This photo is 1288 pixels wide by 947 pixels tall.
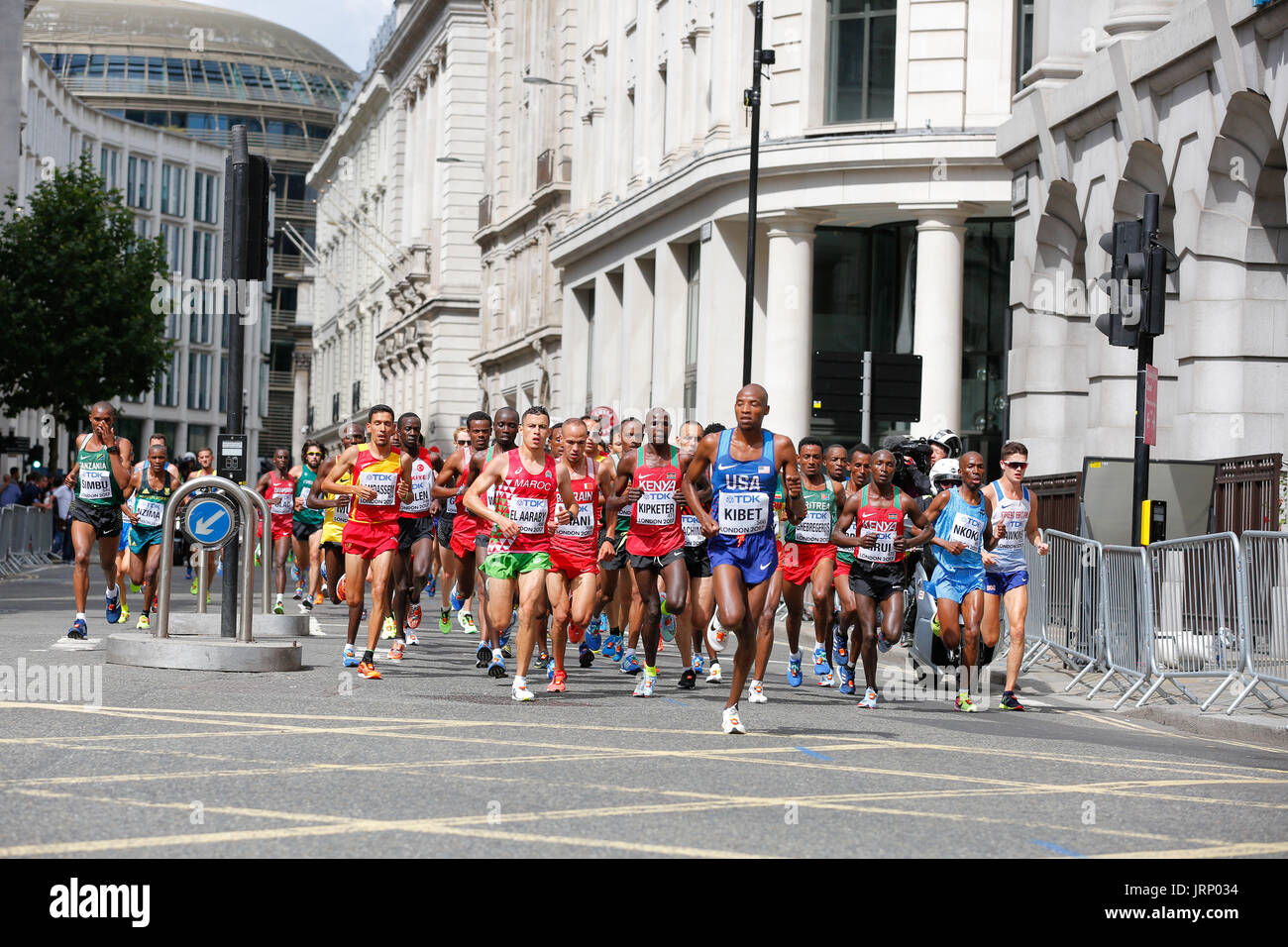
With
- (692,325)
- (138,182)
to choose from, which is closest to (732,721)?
(692,325)

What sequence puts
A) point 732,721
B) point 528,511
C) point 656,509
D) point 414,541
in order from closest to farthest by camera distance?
point 732,721 → point 528,511 → point 656,509 → point 414,541

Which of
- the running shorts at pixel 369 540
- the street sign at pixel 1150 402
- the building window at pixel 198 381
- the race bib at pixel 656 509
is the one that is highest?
the building window at pixel 198 381

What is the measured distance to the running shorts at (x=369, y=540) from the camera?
607 inches

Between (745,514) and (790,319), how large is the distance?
2513 cm

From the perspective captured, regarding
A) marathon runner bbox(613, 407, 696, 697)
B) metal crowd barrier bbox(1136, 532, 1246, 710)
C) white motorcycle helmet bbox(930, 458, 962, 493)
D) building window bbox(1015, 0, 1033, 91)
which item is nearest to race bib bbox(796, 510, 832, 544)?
marathon runner bbox(613, 407, 696, 697)

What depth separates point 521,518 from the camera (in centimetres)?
1420

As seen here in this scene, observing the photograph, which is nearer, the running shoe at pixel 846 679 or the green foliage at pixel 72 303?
the running shoe at pixel 846 679

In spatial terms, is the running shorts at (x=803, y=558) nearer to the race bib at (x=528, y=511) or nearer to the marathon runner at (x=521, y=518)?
the marathon runner at (x=521, y=518)

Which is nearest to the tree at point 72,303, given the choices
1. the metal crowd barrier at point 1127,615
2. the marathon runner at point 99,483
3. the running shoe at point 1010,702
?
the marathon runner at point 99,483

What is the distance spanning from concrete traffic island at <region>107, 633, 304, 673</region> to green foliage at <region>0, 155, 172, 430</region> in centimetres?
3894

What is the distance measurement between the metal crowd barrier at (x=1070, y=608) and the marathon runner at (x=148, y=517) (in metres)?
8.37

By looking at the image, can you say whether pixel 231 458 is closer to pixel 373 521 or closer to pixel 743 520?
pixel 373 521

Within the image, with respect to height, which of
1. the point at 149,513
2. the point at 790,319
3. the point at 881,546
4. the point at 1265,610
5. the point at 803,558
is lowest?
the point at 1265,610

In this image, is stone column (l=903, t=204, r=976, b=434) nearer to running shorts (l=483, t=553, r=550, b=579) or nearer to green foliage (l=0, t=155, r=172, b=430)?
running shorts (l=483, t=553, r=550, b=579)
